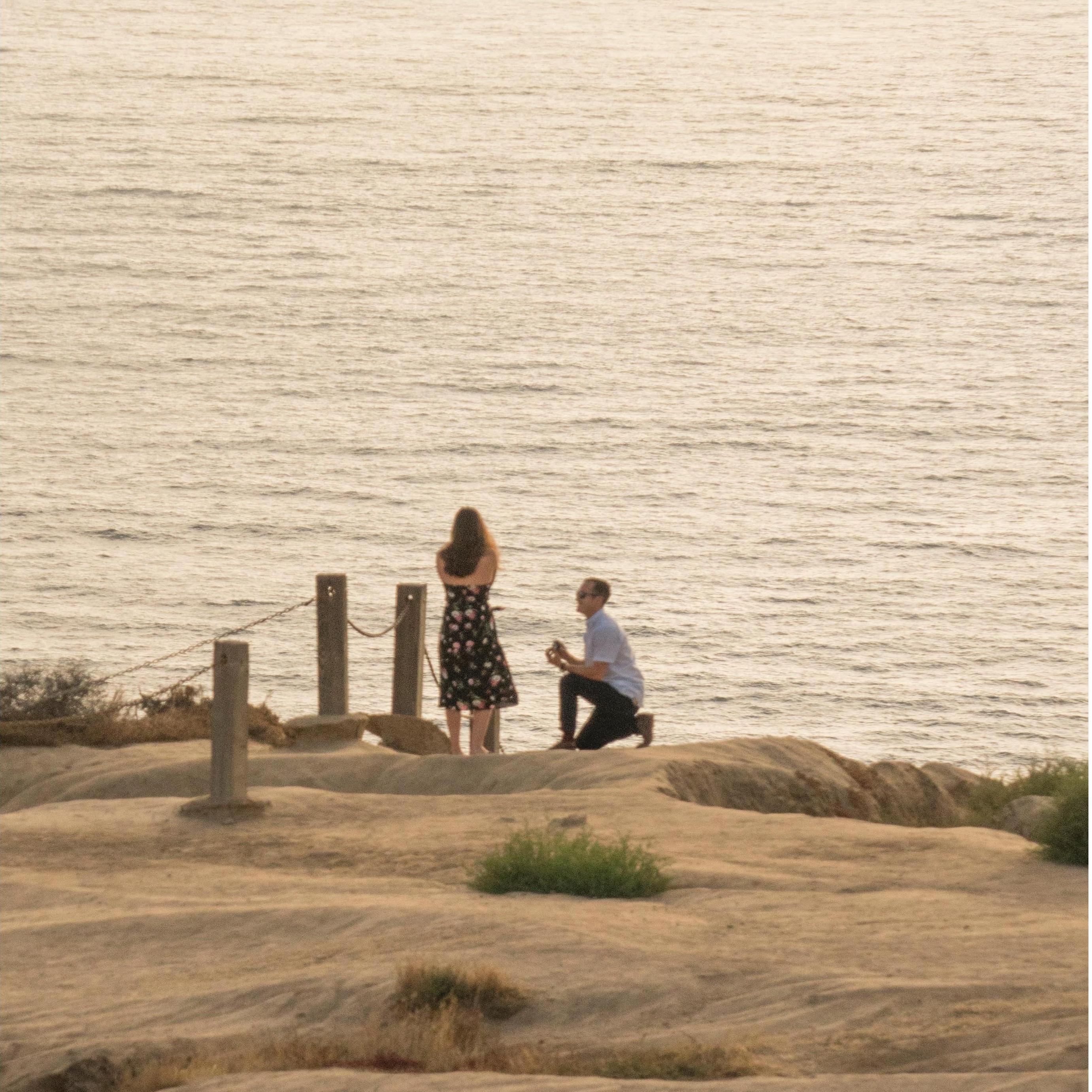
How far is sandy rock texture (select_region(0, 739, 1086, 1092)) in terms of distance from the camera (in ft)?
17.7

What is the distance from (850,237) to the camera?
218ft

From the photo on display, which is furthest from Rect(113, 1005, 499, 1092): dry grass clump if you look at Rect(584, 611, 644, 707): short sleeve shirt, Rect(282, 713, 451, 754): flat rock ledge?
Rect(282, 713, 451, 754): flat rock ledge

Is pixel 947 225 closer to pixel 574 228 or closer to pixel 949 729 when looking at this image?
pixel 574 228

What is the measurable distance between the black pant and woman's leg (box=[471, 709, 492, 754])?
1.86ft

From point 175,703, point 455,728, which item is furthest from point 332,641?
point 175,703

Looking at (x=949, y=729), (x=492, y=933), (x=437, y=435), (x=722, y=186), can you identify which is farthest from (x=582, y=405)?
(x=492, y=933)

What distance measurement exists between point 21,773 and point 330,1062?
704 centimetres

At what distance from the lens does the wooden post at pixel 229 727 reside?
378 inches

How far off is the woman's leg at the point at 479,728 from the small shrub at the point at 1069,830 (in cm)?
399

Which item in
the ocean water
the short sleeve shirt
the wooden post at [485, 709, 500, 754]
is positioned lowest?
the wooden post at [485, 709, 500, 754]

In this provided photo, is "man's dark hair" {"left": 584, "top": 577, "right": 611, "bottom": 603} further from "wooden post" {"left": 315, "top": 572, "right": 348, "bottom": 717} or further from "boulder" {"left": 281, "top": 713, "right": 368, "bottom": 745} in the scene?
"boulder" {"left": 281, "top": 713, "right": 368, "bottom": 745}

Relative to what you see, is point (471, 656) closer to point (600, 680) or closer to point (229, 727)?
point (600, 680)

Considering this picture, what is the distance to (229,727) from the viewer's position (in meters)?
9.62

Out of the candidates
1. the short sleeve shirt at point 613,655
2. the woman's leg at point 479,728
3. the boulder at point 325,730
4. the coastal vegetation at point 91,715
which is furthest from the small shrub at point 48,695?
the short sleeve shirt at point 613,655
